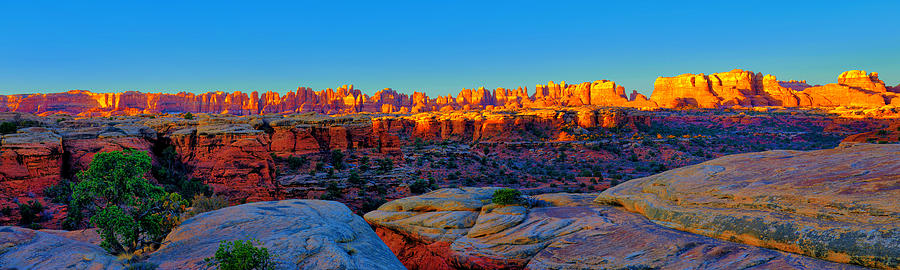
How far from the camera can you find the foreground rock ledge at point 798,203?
25.7 ft

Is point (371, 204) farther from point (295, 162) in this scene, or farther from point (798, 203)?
point (798, 203)

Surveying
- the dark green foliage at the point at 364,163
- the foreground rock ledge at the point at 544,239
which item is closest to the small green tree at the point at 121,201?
the foreground rock ledge at the point at 544,239

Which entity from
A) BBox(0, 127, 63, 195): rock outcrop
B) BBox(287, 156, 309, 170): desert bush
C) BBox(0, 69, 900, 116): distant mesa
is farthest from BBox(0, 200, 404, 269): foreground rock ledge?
BBox(0, 69, 900, 116): distant mesa

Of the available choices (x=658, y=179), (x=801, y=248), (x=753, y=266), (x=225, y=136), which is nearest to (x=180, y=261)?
(x=753, y=266)

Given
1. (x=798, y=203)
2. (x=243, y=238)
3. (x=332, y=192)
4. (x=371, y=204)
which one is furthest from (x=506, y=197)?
(x=332, y=192)

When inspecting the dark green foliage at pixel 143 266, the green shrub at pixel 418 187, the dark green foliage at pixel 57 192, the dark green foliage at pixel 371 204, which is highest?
the dark green foliage at pixel 143 266

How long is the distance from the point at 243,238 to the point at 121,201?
379cm

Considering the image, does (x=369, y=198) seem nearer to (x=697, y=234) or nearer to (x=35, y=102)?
(x=697, y=234)

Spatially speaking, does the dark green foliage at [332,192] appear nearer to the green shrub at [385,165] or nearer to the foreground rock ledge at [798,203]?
the green shrub at [385,165]

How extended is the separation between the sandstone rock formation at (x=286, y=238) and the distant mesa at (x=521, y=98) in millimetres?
116580

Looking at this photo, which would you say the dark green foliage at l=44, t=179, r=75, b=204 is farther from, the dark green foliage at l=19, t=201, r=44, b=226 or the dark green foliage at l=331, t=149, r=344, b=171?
the dark green foliage at l=331, t=149, r=344, b=171

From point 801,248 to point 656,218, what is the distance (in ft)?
13.0

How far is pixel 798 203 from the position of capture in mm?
9492

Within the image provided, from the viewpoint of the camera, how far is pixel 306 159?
32.8 m
